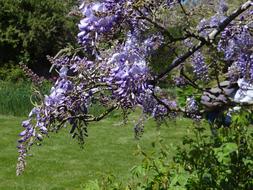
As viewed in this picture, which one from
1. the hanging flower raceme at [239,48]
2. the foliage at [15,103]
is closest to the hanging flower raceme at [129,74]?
the hanging flower raceme at [239,48]

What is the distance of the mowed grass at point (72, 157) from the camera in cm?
688

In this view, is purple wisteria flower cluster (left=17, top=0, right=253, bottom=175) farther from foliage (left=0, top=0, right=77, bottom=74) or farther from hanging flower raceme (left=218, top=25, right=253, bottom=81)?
foliage (left=0, top=0, right=77, bottom=74)

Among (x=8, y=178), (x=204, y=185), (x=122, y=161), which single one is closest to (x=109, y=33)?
(x=204, y=185)

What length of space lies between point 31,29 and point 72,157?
10189 mm

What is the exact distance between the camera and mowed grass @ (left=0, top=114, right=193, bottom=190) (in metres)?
6.88

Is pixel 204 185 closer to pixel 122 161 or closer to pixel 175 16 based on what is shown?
pixel 175 16

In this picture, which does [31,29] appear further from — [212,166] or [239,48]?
[239,48]

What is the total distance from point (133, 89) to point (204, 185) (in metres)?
1.29

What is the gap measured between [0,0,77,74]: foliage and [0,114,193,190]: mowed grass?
699cm

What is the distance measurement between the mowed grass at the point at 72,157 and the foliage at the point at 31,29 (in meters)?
6.99

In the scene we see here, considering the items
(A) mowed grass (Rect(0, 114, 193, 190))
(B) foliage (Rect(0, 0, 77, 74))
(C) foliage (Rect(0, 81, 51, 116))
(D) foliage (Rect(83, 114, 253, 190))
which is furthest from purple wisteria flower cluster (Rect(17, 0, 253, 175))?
(B) foliage (Rect(0, 0, 77, 74))

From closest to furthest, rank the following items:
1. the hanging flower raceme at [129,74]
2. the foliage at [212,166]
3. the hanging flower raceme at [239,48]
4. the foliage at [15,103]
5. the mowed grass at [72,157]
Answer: the hanging flower raceme at [129,74], the hanging flower raceme at [239,48], the foliage at [212,166], the mowed grass at [72,157], the foliage at [15,103]

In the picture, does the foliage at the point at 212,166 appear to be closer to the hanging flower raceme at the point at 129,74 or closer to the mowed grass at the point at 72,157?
the hanging flower raceme at the point at 129,74

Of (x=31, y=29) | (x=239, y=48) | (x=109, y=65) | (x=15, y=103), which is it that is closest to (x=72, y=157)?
(x=15, y=103)
